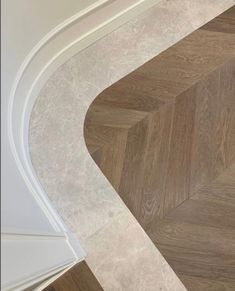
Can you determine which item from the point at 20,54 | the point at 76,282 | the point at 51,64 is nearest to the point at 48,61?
the point at 51,64

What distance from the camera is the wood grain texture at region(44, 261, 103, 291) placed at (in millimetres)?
1084

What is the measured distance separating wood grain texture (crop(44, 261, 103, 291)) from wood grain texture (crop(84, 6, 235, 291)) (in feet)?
0.69

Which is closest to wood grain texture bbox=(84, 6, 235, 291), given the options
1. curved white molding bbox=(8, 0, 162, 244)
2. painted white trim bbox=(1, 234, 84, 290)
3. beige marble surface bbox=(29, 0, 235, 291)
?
beige marble surface bbox=(29, 0, 235, 291)

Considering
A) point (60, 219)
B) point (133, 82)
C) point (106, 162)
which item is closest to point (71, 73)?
point (133, 82)

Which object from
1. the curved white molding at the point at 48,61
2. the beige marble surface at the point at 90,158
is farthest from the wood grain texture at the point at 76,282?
the curved white molding at the point at 48,61

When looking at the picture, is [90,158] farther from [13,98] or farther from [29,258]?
[29,258]

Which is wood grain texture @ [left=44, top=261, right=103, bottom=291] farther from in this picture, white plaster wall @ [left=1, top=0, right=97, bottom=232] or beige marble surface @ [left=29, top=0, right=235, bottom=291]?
white plaster wall @ [left=1, top=0, right=97, bottom=232]

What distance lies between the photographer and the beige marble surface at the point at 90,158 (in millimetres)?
1104

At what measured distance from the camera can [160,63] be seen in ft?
4.36

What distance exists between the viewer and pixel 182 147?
4.02ft

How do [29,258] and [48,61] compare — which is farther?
[48,61]

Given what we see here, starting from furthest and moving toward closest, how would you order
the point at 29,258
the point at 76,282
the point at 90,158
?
the point at 90,158
the point at 76,282
the point at 29,258

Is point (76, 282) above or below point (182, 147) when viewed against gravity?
below

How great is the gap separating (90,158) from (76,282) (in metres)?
0.37
